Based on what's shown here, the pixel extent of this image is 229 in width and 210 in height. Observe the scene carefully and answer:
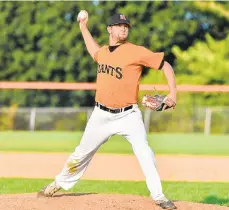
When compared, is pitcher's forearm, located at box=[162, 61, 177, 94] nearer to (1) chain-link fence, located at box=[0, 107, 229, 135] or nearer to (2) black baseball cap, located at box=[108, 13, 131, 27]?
(2) black baseball cap, located at box=[108, 13, 131, 27]

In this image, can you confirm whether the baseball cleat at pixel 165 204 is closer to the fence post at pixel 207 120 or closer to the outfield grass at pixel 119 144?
the outfield grass at pixel 119 144

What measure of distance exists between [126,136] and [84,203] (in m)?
0.80

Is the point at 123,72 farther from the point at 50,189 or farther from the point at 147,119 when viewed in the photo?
the point at 147,119

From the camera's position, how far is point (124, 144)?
66.0 ft

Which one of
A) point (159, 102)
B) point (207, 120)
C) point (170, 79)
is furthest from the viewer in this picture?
point (207, 120)

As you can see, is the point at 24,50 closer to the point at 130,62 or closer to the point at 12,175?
the point at 12,175

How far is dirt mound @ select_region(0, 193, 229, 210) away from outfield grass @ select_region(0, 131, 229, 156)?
9.48 meters

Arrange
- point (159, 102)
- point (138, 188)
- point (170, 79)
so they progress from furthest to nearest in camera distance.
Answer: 1. point (138, 188)
2. point (159, 102)
3. point (170, 79)

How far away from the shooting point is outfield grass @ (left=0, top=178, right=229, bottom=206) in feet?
29.2

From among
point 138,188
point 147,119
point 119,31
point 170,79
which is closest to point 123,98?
point 170,79

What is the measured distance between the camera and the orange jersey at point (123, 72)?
21.9 feet

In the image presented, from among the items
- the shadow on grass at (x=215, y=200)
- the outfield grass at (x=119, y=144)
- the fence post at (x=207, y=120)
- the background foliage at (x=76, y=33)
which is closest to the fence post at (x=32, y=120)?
the outfield grass at (x=119, y=144)

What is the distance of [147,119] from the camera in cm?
2602

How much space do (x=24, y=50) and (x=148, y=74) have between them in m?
6.27
